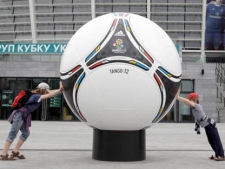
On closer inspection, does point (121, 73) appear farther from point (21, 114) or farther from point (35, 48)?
point (35, 48)

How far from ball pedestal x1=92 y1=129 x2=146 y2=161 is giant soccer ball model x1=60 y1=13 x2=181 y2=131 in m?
0.21

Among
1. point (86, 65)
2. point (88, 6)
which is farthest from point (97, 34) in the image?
point (88, 6)

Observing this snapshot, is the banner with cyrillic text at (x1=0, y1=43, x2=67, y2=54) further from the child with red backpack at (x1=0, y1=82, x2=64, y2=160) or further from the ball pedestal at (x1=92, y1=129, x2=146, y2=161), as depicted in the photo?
the ball pedestal at (x1=92, y1=129, x2=146, y2=161)

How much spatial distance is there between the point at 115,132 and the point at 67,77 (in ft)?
3.88

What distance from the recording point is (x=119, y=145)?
6.86m

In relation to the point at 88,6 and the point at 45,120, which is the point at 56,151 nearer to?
the point at 45,120

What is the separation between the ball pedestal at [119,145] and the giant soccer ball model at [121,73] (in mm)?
210

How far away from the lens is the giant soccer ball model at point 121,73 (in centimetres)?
636

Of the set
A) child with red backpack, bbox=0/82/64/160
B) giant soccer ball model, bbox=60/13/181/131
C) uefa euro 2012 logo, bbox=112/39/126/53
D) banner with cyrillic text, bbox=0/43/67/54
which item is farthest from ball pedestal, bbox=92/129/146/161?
banner with cyrillic text, bbox=0/43/67/54

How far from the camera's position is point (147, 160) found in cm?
732

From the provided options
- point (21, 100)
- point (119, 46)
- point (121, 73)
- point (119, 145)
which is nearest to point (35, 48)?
point (21, 100)

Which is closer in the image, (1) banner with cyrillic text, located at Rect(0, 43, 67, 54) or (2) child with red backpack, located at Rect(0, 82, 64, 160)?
(2) child with red backpack, located at Rect(0, 82, 64, 160)

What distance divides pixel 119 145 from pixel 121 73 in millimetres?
1270

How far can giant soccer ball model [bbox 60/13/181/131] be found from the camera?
6.36 meters
